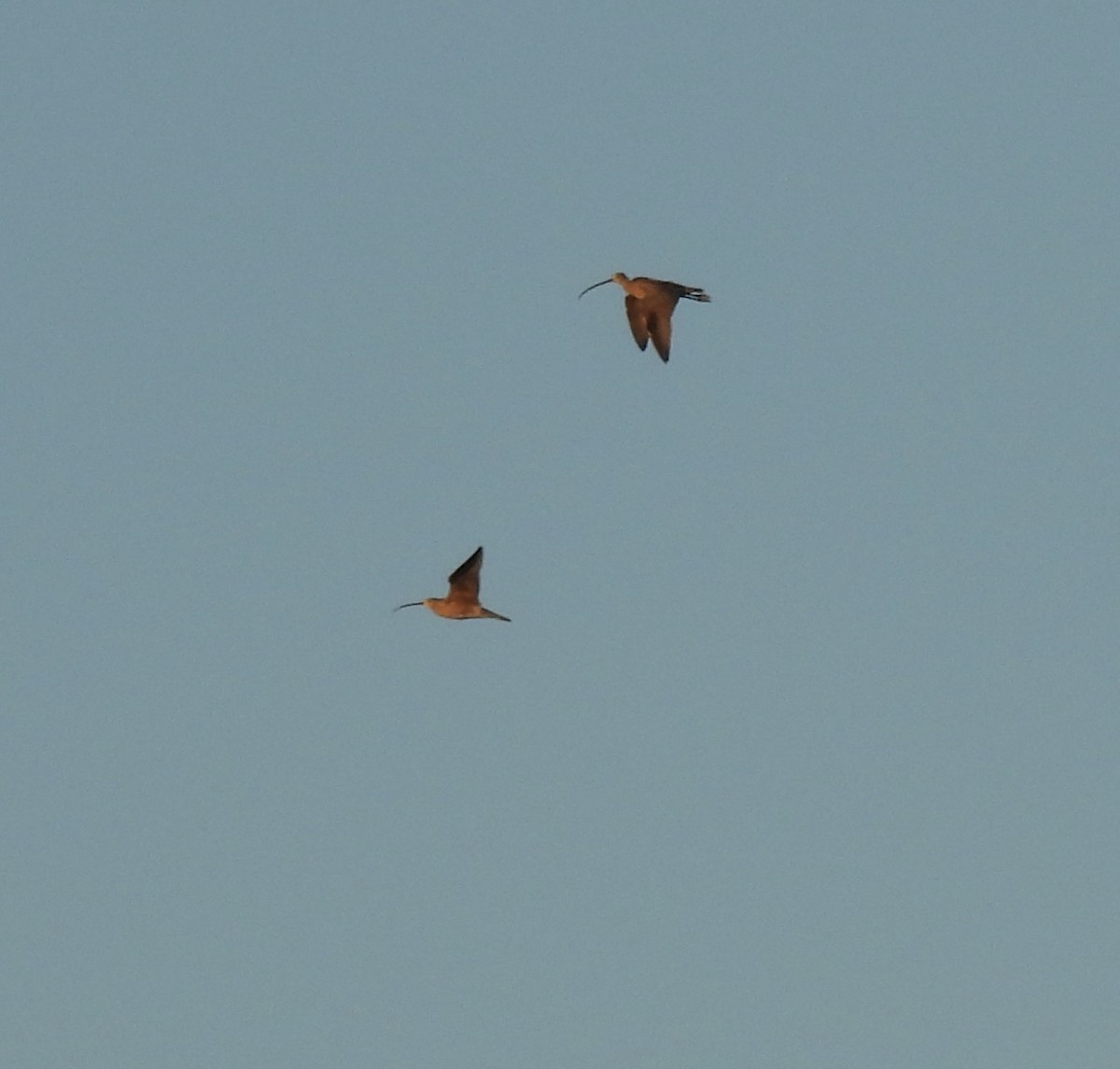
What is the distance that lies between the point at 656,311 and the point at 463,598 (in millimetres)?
10076

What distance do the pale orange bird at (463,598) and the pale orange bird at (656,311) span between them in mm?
8690

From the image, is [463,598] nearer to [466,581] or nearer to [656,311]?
[466,581]

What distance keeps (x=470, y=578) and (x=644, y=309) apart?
31.9ft

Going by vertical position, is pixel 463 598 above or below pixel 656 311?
below

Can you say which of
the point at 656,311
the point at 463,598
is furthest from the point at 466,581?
the point at 656,311

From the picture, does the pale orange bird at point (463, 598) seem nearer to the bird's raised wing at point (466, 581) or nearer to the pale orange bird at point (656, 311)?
the bird's raised wing at point (466, 581)

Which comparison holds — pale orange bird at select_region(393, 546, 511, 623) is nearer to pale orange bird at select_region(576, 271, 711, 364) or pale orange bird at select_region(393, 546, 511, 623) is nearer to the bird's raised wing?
the bird's raised wing

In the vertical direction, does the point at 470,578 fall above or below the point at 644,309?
below

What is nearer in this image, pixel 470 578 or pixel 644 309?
pixel 470 578

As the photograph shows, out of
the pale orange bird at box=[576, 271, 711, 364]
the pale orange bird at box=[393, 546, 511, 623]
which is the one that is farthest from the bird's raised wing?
the pale orange bird at box=[576, 271, 711, 364]

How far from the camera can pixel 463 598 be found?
59.9 metres

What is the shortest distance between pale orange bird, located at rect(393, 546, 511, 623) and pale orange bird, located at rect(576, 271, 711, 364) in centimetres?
869

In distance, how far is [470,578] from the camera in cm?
5950

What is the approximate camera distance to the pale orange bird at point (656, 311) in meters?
64.1
